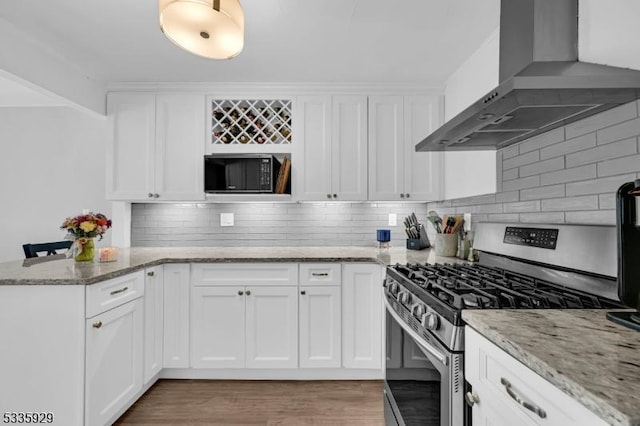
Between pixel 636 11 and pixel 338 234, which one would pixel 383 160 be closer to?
pixel 338 234

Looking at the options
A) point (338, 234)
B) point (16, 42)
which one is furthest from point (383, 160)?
point (16, 42)

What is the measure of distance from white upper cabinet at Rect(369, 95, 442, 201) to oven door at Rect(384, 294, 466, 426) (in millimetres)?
1305

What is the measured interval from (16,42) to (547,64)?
2.91 m

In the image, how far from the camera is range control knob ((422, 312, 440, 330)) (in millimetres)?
1186

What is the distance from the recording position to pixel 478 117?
1370mm

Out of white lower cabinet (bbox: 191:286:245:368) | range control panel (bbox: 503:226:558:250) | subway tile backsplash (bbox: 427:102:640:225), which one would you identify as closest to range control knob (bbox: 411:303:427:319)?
range control panel (bbox: 503:226:558:250)

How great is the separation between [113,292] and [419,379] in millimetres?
1675

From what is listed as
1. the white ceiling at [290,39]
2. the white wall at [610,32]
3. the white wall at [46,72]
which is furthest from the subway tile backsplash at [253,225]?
the white wall at [610,32]

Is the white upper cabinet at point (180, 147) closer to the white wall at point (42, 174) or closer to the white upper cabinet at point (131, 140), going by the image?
the white upper cabinet at point (131, 140)

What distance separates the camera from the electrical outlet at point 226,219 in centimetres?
317

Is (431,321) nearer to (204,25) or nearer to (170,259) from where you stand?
(204,25)

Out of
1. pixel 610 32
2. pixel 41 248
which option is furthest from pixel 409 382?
pixel 41 248

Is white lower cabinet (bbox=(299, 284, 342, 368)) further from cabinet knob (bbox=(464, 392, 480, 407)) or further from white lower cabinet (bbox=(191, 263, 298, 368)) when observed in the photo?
cabinet knob (bbox=(464, 392, 480, 407))

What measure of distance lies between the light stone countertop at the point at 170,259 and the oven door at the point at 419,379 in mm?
659
